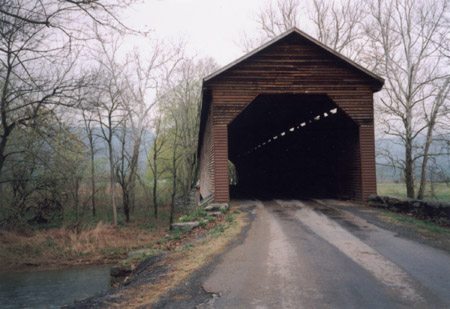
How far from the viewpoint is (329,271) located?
16.6ft

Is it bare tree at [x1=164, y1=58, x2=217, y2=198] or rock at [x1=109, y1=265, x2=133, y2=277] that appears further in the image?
bare tree at [x1=164, y1=58, x2=217, y2=198]

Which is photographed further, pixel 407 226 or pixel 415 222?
pixel 415 222

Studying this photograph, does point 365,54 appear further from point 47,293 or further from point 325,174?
point 47,293

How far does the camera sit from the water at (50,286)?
44.7ft

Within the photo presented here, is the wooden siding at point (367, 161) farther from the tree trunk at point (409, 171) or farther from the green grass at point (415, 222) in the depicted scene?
the tree trunk at point (409, 171)

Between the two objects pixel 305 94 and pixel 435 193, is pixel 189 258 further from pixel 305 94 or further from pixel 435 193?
pixel 435 193

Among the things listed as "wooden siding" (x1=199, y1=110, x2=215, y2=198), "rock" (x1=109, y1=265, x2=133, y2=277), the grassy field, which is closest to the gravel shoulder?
"wooden siding" (x1=199, y1=110, x2=215, y2=198)

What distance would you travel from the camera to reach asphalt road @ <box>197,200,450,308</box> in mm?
3977

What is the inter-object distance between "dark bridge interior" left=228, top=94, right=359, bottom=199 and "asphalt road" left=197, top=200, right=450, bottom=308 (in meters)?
6.29

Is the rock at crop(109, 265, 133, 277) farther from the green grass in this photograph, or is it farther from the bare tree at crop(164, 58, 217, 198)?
the bare tree at crop(164, 58, 217, 198)

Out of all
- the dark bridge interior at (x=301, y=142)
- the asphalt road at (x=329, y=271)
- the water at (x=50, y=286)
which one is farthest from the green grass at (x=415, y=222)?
the water at (x=50, y=286)

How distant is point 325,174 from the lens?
16.7 metres

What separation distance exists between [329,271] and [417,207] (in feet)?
21.4

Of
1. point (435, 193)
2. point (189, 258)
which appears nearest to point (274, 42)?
point (189, 258)
